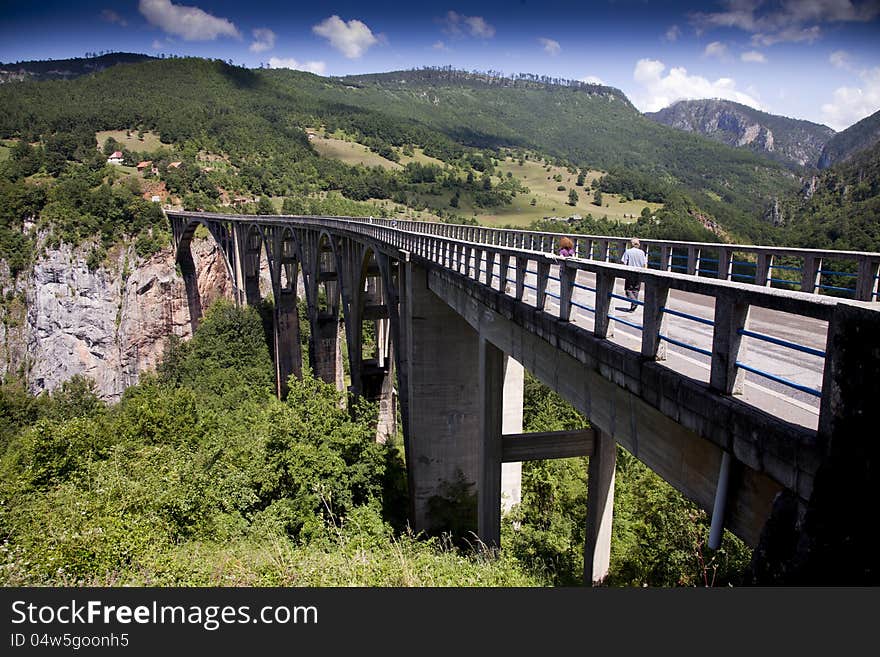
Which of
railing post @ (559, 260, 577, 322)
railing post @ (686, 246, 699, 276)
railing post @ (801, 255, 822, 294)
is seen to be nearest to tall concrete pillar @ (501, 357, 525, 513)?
railing post @ (686, 246, 699, 276)

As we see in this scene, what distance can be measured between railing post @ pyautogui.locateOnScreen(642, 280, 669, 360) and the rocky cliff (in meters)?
66.7

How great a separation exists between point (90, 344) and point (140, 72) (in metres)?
132

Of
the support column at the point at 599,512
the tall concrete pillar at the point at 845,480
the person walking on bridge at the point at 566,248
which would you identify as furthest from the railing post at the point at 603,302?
the support column at the point at 599,512

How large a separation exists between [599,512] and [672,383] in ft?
34.6

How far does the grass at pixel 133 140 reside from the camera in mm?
107113

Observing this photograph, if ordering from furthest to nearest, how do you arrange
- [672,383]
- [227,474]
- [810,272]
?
[227,474], [810,272], [672,383]

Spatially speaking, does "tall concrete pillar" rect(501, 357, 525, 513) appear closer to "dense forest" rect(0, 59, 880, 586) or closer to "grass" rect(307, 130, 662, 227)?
"dense forest" rect(0, 59, 880, 586)

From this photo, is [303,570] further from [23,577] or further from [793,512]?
[793,512]

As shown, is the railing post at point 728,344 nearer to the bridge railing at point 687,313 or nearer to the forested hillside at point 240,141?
the bridge railing at point 687,313

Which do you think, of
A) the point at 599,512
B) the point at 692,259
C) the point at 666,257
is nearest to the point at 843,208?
the point at 666,257

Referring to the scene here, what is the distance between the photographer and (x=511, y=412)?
58.5 feet

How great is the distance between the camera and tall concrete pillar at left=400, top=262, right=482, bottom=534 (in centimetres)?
1830

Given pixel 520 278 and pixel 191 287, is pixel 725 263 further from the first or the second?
pixel 191 287

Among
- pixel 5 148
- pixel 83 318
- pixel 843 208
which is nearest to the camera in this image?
pixel 83 318
